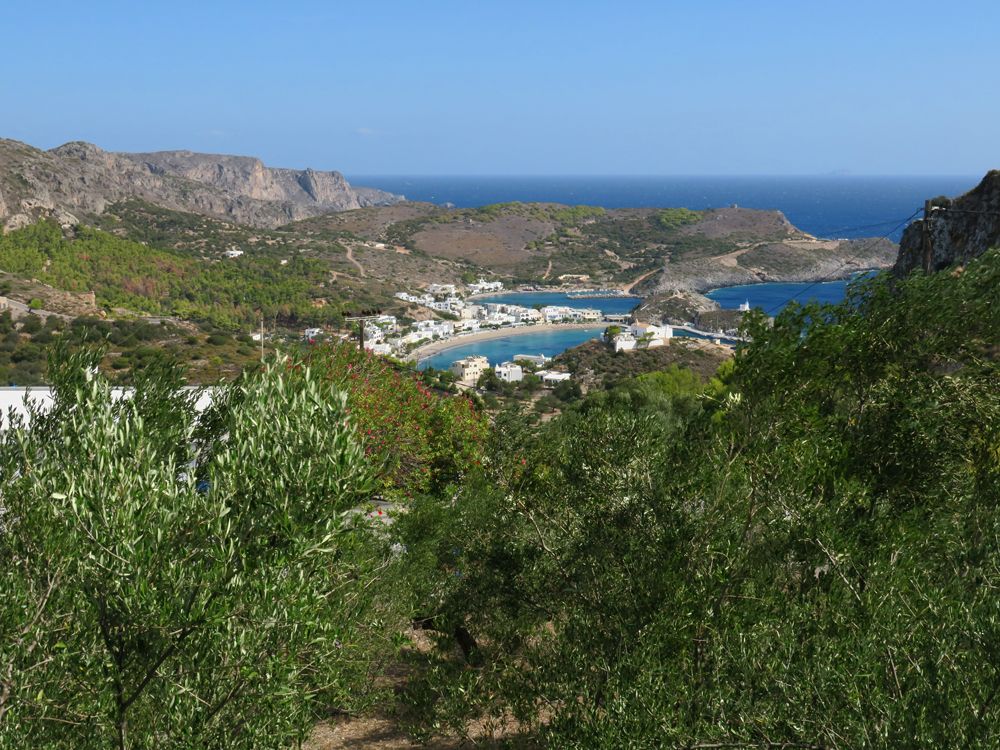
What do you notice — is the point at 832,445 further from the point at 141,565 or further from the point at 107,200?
the point at 107,200

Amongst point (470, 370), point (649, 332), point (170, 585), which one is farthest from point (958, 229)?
point (649, 332)

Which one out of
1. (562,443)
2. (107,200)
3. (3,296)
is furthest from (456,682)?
(107,200)

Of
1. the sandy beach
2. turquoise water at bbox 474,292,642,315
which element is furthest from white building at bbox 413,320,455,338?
turquoise water at bbox 474,292,642,315

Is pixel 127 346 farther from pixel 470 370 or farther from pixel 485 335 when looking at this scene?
pixel 485 335

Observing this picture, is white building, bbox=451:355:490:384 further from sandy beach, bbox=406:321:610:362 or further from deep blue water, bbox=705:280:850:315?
deep blue water, bbox=705:280:850:315

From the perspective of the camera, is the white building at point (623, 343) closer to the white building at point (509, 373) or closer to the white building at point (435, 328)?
the white building at point (509, 373)
